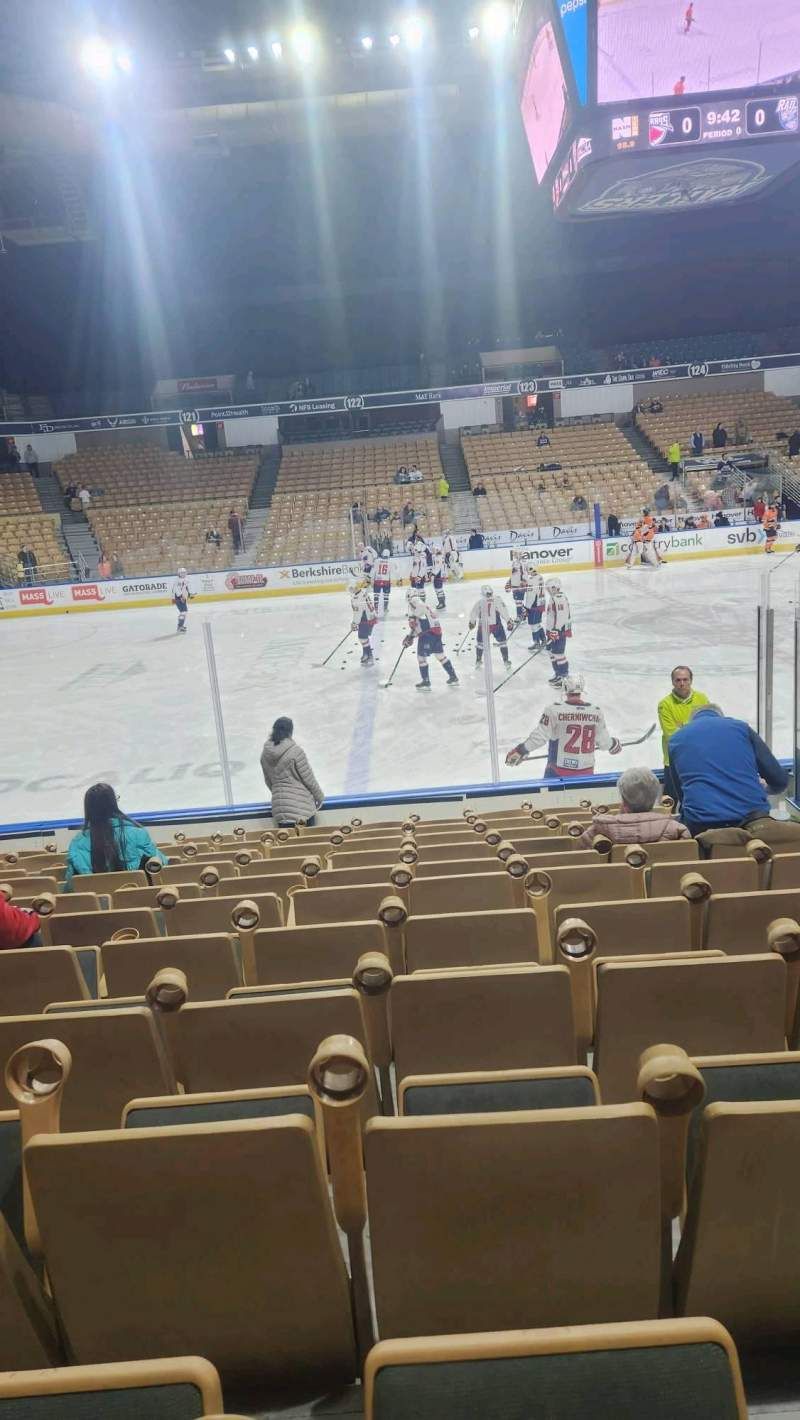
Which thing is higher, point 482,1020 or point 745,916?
point 482,1020

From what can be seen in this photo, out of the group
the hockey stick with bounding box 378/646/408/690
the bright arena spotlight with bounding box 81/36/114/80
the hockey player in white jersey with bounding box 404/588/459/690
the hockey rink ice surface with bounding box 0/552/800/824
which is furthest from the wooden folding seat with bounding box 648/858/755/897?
the bright arena spotlight with bounding box 81/36/114/80

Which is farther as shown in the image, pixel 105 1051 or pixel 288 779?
pixel 288 779

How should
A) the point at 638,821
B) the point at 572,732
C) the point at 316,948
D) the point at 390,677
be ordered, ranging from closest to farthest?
the point at 316,948 < the point at 638,821 < the point at 572,732 < the point at 390,677

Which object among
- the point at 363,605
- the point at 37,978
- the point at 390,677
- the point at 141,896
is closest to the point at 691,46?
the point at 363,605

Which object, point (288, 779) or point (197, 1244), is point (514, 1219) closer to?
point (197, 1244)

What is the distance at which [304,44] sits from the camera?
2414 centimetres

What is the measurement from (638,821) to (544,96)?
2159cm

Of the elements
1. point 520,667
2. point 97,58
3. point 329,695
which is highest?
point 97,58

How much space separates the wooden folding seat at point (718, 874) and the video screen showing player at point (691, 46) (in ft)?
63.5

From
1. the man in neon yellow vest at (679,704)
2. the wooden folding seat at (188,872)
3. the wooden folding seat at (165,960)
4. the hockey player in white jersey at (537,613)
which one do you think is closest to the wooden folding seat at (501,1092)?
the wooden folding seat at (165,960)

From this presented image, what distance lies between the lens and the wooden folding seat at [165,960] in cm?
316

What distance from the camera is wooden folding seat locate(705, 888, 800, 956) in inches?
117

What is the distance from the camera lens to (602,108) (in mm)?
18344

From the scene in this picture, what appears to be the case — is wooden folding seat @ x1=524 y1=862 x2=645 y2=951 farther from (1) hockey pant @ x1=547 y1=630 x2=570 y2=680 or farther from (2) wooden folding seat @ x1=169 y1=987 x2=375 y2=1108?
(1) hockey pant @ x1=547 y1=630 x2=570 y2=680
